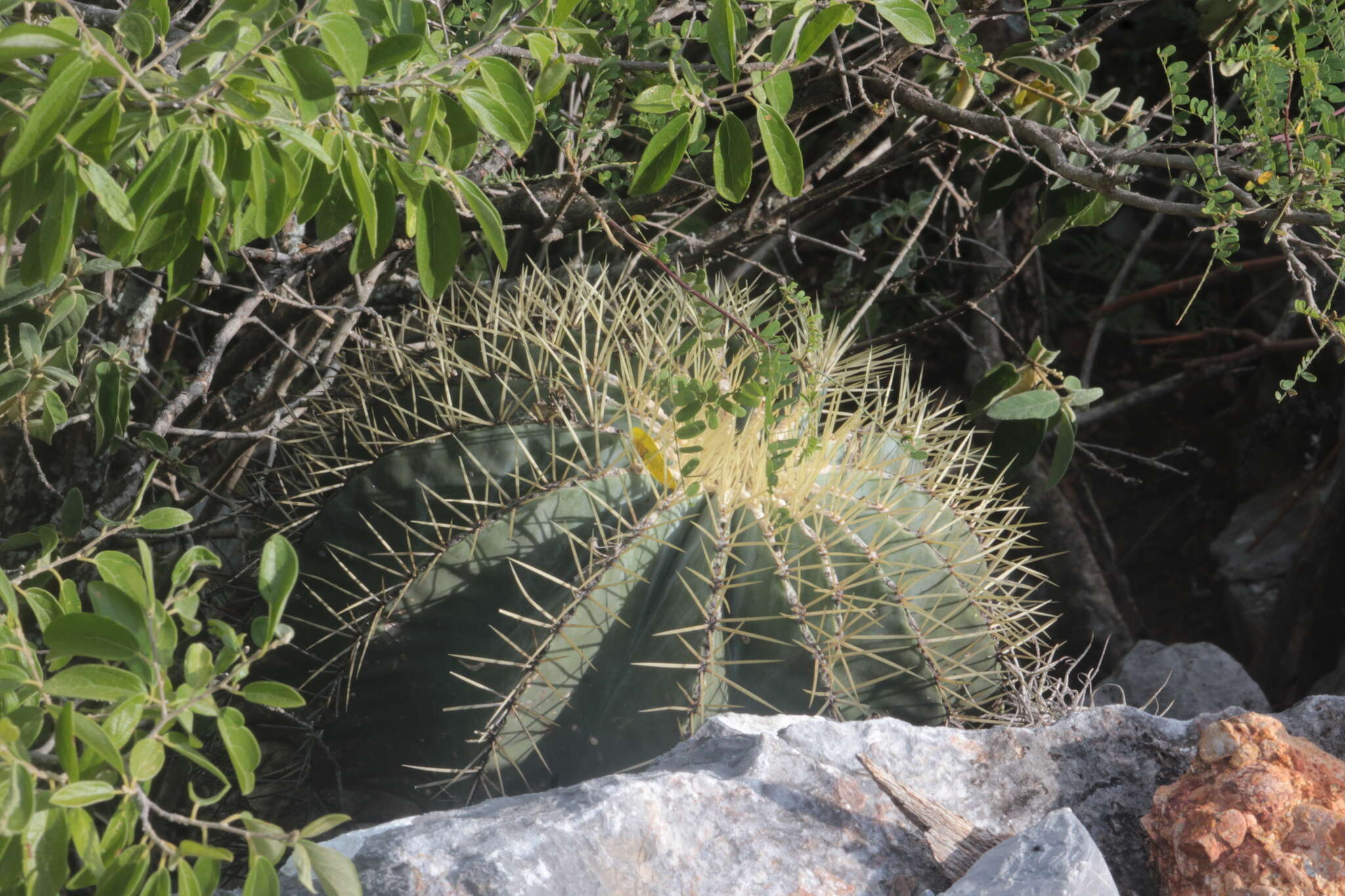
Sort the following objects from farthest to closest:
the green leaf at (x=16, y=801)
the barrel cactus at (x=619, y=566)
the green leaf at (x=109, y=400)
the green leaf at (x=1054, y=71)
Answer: the green leaf at (x=1054, y=71)
the green leaf at (x=109, y=400)
the barrel cactus at (x=619, y=566)
the green leaf at (x=16, y=801)

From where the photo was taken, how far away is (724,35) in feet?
4.04

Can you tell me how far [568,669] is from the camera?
1459 mm

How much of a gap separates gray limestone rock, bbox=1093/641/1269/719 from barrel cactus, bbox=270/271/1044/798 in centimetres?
67

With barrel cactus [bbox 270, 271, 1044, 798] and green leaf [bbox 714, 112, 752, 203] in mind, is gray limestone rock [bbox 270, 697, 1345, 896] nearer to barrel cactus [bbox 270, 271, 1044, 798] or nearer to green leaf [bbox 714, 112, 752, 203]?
barrel cactus [bbox 270, 271, 1044, 798]

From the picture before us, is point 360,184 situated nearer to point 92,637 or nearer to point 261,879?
point 92,637

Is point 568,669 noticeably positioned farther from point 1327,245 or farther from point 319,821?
point 1327,245

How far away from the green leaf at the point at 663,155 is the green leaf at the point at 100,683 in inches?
29.8

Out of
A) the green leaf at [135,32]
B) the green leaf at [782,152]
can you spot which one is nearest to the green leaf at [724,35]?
the green leaf at [782,152]

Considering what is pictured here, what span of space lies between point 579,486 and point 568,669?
0.75ft

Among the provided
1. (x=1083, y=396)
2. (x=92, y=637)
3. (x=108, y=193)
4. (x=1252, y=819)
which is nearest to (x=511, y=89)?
(x=108, y=193)

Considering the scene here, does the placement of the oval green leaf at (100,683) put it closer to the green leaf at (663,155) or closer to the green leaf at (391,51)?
the green leaf at (391,51)

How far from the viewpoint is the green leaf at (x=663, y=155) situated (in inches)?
52.6

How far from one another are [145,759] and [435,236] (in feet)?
1.91

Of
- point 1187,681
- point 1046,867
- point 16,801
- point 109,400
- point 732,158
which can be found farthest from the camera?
point 1187,681
